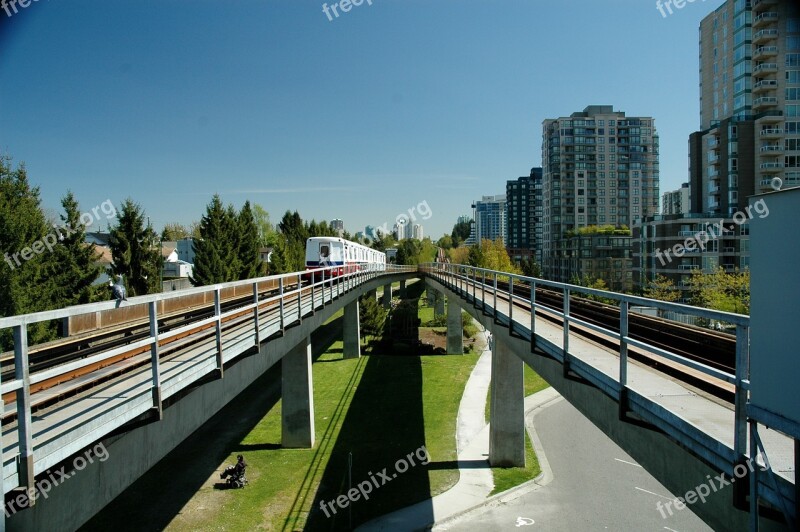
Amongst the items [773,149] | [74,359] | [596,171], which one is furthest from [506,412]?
[596,171]

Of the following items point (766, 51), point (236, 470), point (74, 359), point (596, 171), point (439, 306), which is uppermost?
point (766, 51)

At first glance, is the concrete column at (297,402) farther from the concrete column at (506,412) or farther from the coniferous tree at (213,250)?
→ the coniferous tree at (213,250)

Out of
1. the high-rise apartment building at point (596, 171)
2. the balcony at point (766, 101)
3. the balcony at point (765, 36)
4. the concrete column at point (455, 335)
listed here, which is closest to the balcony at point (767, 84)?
the balcony at point (766, 101)

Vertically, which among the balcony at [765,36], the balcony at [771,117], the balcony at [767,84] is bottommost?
the balcony at [771,117]

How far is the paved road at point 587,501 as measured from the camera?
42.7 feet

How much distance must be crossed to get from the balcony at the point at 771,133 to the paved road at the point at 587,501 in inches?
1676

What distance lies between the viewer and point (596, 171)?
280 ft

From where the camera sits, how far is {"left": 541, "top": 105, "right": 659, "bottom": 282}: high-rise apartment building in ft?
279

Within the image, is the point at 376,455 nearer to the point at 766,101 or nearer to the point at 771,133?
the point at 771,133

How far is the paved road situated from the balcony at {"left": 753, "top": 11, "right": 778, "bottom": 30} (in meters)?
47.6

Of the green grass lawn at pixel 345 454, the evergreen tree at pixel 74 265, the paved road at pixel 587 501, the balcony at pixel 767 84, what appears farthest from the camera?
the balcony at pixel 767 84

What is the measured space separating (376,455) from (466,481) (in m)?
3.44

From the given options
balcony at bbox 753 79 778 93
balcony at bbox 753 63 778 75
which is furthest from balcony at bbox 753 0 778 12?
balcony at bbox 753 79 778 93

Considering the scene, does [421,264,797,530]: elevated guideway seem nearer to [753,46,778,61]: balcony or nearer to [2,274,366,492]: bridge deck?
[2,274,366,492]: bridge deck
